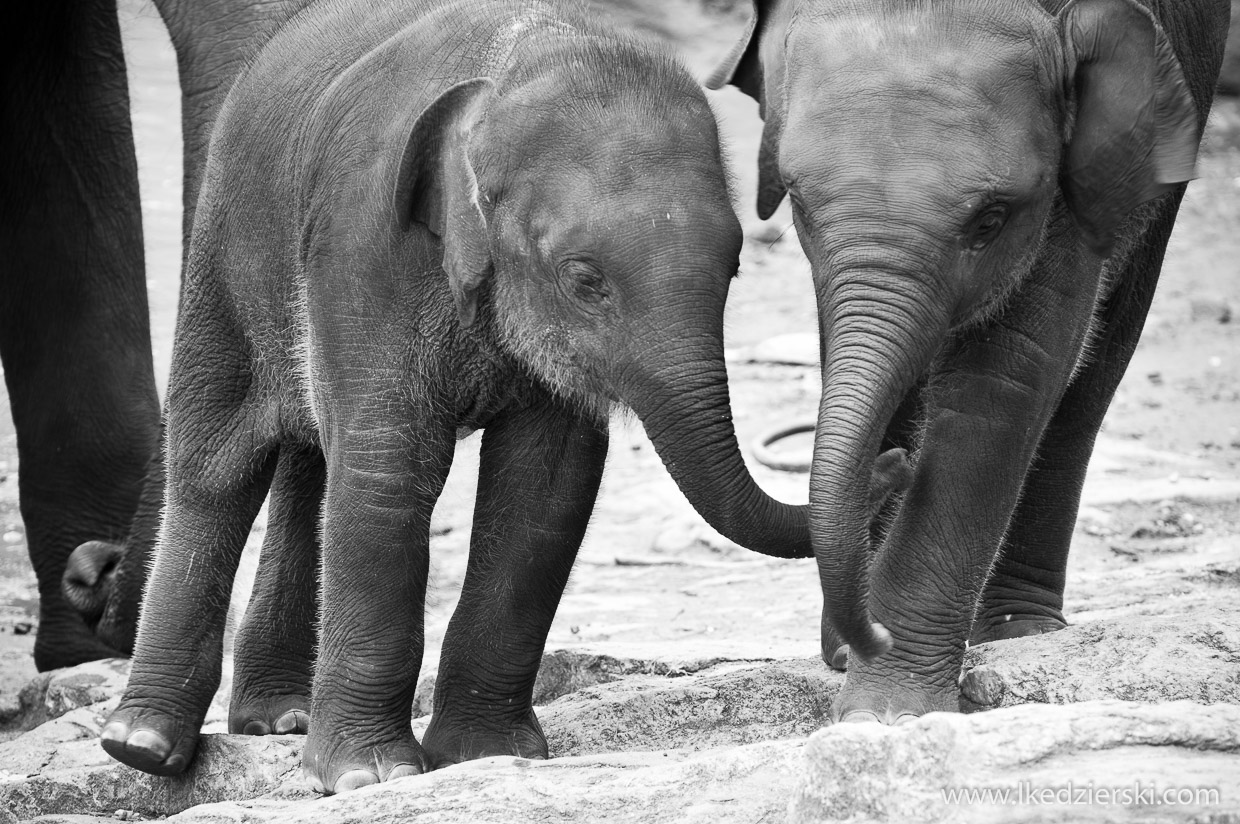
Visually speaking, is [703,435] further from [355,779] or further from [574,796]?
[355,779]

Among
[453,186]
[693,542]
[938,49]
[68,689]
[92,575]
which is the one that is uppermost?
[938,49]

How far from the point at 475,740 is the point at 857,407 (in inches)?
56.9

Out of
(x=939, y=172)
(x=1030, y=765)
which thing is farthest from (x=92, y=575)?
(x=1030, y=765)

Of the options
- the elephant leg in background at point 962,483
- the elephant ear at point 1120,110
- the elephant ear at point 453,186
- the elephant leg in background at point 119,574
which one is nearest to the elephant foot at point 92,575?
the elephant leg in background at point 119,574

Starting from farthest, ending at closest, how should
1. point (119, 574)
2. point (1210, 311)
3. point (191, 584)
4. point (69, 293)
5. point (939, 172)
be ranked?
1. point (1210, 311)
2. point (69, 293)
3. point (119, 574)
4. point (191, 584)
5. point (939, 172)

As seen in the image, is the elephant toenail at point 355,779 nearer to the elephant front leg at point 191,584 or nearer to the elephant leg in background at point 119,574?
the elephant front leg at point 191,584

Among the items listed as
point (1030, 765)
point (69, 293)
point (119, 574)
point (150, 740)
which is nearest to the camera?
point (1030, 765)

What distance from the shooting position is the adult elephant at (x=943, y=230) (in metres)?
4.17

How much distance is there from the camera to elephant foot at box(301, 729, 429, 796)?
4644 mm

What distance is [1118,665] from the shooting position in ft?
15.5

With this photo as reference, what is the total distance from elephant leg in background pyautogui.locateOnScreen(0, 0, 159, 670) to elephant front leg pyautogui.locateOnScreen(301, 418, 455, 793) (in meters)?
2.78

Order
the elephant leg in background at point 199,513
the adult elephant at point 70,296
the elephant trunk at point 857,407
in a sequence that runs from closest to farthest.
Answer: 1. the elephant trunk at point 857,407
2. the elephant leg in background at point 199,513
3. the adult elephant at point 70,296

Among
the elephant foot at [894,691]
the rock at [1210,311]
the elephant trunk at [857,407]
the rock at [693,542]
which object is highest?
the elephant trunk at [857,407]

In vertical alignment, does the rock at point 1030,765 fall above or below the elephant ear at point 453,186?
below
